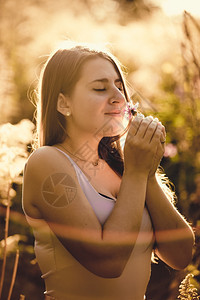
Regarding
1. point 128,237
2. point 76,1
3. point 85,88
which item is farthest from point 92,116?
point 76,1

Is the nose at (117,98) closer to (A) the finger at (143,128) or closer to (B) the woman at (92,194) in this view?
(B) the woman at (92,194)

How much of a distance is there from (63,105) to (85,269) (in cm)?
68

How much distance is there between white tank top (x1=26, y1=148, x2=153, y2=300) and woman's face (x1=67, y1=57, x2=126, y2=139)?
0.18m

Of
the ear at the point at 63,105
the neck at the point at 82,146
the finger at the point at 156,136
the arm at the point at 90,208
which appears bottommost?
the arm at the point at 90,208

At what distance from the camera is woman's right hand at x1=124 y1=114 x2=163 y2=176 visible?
1751 millimetres

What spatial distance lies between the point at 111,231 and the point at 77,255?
16 centimetres

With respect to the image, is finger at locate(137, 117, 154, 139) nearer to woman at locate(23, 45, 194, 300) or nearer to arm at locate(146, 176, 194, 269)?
woman at locate(23, 45, 194, 300)

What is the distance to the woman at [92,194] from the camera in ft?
5.32

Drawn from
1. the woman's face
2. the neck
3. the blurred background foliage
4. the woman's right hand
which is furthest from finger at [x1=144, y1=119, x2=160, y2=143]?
the blurred background foliage

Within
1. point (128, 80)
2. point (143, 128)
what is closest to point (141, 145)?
point (143, 128)

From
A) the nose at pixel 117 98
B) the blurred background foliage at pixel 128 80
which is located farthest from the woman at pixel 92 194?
the blurred background foliage at pixel 128 80

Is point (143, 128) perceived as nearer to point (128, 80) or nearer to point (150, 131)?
point (150, 131)

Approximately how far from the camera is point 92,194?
175cm

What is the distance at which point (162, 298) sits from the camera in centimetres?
313
